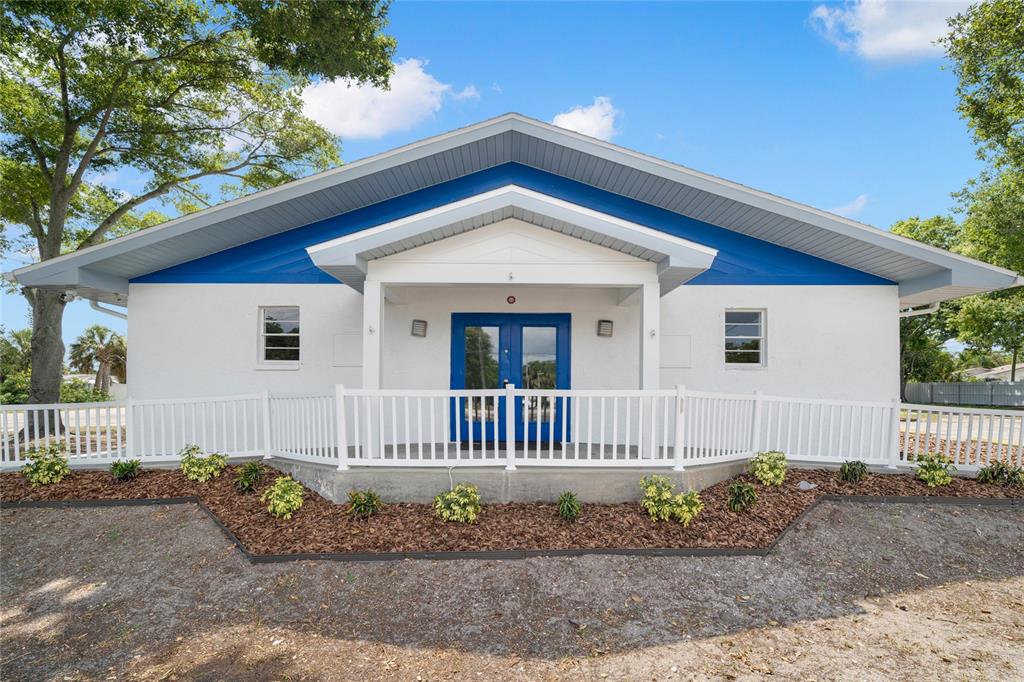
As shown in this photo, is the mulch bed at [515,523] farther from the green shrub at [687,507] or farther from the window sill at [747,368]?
the window sill at [747,368]

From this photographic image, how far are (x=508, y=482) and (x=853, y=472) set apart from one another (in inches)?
181

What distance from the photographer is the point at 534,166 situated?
8.47 metres

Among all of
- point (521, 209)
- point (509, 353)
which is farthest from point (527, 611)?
point (509, 353)

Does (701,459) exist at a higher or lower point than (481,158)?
lower

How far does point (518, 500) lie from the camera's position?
568cm

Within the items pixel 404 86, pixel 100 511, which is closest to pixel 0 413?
pixel 100 511

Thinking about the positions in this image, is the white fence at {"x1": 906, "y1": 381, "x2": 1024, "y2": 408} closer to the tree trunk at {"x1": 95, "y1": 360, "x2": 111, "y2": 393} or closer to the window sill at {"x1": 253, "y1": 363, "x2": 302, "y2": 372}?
the window sill at {"x1": 253, "y1": 363, "x2": 302, "y2": 372}

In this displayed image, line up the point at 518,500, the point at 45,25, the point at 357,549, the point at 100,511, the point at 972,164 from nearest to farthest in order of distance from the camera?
the point at 357,549
the point at 518,500
the point at 100,511
the point at 45,25
the point at 972,164

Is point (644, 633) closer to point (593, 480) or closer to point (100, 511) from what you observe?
point (593, 480)

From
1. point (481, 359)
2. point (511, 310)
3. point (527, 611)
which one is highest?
point (511, 310)

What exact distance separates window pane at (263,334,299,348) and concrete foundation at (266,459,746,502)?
11.9 feet

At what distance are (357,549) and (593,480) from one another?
270 cm

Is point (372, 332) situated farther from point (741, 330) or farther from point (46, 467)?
point (741, 330)

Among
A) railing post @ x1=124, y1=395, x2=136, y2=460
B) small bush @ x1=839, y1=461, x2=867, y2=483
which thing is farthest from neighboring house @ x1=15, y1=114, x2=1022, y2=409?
small bush @ x1=839, y1=461, x2=867, y2=483
